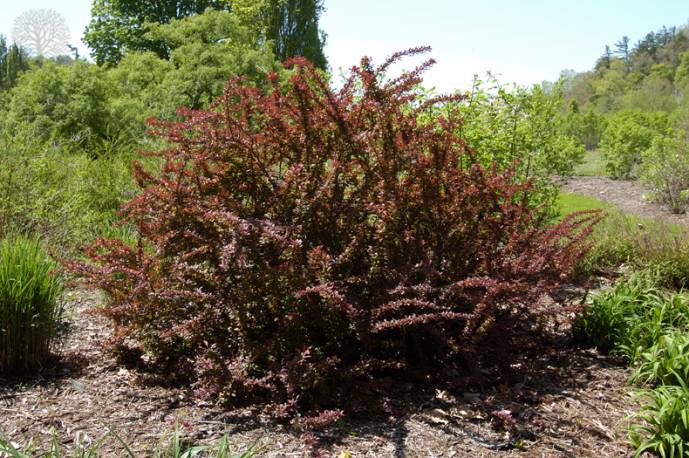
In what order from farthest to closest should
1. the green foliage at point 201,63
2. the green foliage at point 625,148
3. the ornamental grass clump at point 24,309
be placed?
the green foliage at point 625,148, the green foliage at point 201,63, the ornamental grass clump at point 24,309

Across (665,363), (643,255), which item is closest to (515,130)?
(643,255)

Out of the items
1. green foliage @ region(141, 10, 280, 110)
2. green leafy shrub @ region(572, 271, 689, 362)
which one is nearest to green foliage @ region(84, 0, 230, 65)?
green foliage @ region(141, 10, 280, 110)

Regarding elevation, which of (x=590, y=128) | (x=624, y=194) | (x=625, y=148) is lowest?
(x=624, y=194)

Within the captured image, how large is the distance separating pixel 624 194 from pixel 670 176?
6.75 ft

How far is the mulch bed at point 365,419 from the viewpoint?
9.66 ft

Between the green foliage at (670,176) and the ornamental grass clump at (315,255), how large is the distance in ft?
33.6

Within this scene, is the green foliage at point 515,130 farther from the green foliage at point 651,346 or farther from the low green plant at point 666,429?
the low green plant at point 666,429

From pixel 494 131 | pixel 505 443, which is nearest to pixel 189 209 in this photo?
pixel 505 443

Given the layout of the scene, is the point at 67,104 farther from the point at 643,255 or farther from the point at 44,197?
the point at 643,255

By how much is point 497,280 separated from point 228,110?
189 centimetres

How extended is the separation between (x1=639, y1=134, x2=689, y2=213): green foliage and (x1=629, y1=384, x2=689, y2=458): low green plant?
10576 millimetres

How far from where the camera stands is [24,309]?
11.8 ft

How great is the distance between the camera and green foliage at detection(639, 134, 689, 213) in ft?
41.8

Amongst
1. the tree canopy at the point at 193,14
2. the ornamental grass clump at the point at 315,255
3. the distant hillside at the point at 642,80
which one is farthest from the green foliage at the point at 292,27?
the ornamental grass clump at the point at 315,255
